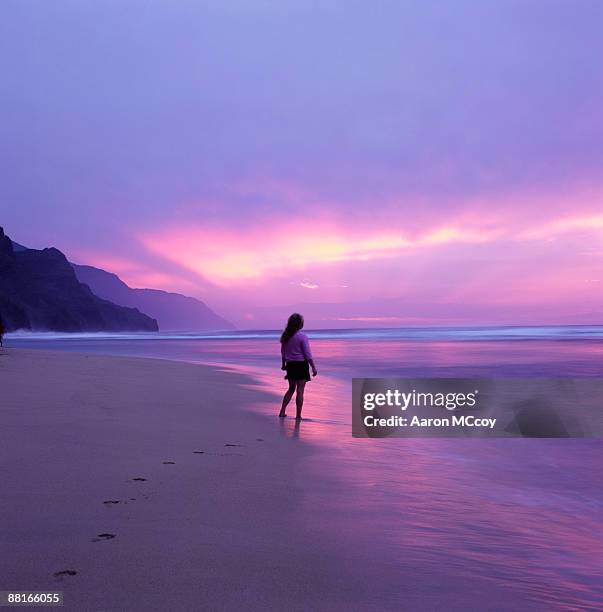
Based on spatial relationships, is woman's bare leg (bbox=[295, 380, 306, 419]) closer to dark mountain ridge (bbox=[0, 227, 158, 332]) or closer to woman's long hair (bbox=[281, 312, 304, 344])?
woman's long hair (bbox=[281, 312, 304, 344])

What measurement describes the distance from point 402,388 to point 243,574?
13175mm

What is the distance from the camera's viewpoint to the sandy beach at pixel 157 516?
10.6 feet

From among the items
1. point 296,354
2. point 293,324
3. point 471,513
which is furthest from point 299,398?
point 471,513

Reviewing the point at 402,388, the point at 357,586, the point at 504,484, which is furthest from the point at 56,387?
the point at 357,586

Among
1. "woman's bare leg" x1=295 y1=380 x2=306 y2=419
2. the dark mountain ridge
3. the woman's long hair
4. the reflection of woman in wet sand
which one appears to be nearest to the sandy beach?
"woman's bare leg" x1=295 y1=380 x2=306 y2=419

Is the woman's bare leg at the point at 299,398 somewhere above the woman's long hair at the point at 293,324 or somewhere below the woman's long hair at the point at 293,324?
below

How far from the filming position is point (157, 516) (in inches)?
173

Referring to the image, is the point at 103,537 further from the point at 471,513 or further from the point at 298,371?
the point at 298,371

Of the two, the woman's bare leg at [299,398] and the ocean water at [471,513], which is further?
the woman's bare leg at [299,398]

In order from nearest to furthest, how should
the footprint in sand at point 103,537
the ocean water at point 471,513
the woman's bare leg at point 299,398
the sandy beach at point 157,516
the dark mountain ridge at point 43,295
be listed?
the sandy beach at point 157,516, the ocean water at point 471,513, the footprint in sand at point 103,537, the woman's bare leg at point 299,398, the dark mountain ridge at point 43,295

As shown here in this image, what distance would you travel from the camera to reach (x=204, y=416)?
972cm

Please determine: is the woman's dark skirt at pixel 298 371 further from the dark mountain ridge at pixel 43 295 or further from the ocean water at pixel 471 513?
the dark mountain ridge at pixel 43 295

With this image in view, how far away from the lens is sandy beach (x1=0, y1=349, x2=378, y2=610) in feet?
10.6

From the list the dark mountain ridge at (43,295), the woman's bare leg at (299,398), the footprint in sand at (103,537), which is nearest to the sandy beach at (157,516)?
the footprint in sand at (103,537)
